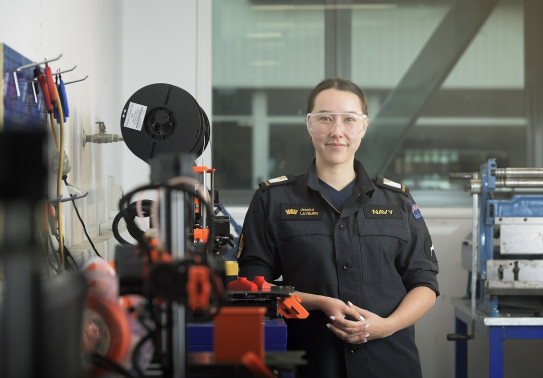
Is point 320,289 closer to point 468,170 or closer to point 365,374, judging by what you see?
point 365,374

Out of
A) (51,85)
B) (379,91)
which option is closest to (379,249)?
(51,85)

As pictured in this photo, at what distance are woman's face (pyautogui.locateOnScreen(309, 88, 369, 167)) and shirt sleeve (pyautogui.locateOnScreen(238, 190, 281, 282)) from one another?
27cm

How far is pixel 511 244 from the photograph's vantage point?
273 centimetres

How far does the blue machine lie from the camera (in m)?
2.71

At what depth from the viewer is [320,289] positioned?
2.16m

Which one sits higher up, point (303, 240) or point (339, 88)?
point (339, 88)

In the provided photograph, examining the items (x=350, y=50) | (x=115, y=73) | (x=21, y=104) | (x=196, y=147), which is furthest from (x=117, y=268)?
(x=350, y=50)

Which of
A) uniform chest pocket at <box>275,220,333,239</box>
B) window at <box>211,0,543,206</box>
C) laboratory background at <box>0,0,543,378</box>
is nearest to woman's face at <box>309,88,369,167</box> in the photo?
uniform chest pocket at <box>275,220,333,239</box>

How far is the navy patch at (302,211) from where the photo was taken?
7.29 feet

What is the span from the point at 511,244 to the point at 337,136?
1.01 meters

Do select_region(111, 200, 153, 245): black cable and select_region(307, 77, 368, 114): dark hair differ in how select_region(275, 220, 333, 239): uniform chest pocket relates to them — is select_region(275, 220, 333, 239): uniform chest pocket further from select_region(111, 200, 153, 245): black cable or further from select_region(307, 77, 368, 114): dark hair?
select_region(111, 200, 153, 245): black cable

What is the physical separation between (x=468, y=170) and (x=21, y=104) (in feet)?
9.58

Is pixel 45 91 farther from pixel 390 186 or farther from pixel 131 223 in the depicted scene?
pixel 390 186

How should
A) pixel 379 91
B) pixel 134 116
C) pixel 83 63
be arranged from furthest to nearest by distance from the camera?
pixel 379 91 < pixel 83 63 < pixel 134 116
